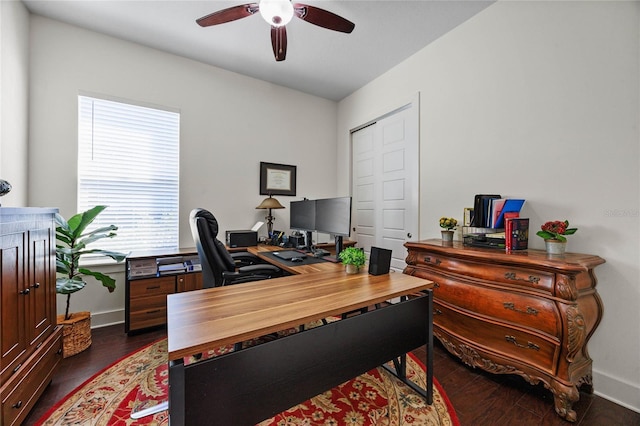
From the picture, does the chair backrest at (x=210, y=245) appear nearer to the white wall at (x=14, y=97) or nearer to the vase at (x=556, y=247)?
the white wall at (x=14, y=97)

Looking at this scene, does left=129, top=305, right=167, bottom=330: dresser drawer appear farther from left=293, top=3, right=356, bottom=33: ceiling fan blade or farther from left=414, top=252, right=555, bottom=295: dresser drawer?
left=293, top=3, right=356, bottom=33: ceiling fan blade

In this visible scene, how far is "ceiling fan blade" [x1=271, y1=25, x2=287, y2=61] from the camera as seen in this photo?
2.09 m

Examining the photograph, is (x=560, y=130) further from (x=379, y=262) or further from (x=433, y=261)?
(x=379, y=262)

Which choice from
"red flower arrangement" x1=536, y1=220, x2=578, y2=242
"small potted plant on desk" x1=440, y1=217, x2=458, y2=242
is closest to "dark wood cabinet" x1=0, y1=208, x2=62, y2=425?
"small potted plant on desk" x1=440, y1=217, x2=458, y2=242

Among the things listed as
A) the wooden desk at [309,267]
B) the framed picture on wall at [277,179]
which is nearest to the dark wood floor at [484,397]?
the wooden desk at [309,267]

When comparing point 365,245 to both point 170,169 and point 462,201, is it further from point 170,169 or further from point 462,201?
point 170,169

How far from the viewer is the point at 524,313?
164 centimetres

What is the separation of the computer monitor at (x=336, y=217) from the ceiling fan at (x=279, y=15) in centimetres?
144

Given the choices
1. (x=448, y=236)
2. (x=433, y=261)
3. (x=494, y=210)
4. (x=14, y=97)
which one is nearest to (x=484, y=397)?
(x=433, y=261)

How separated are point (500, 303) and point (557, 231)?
0.61 m

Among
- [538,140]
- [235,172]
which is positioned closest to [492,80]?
[538,140]

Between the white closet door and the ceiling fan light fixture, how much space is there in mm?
1771

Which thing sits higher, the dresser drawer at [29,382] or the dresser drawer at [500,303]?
the dresser drawer at [500,303]

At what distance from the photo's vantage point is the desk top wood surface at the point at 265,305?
3.04 feet
